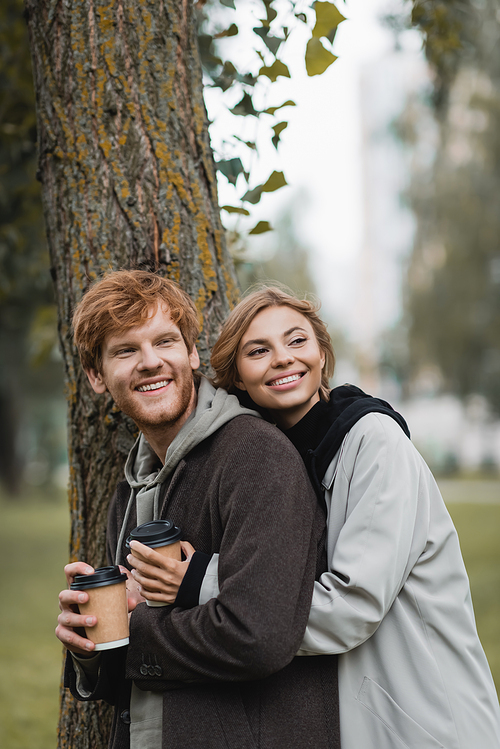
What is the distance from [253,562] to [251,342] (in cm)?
93

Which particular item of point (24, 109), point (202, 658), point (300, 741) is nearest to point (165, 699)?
point (202, 658)

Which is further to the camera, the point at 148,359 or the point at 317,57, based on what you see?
the point at 317,57

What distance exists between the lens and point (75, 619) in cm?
189

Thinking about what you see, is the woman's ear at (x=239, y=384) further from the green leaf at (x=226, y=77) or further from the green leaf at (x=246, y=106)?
the green leaf at (x=226, y=77)

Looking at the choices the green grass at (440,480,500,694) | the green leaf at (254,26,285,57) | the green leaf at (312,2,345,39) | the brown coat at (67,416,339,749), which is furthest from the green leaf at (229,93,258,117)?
the green grass at (440,480,500,694)

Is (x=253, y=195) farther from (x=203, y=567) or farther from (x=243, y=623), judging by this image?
(x=243, y=623)

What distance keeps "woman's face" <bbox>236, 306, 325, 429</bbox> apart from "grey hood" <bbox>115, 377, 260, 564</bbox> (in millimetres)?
169

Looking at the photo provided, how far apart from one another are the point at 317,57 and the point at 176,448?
5.74 feet

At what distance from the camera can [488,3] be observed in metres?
8.71

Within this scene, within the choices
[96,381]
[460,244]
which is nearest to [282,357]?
[96,381]

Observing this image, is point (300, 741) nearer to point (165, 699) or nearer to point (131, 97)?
point (165, 699)

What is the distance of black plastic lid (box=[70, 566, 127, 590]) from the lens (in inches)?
72.4

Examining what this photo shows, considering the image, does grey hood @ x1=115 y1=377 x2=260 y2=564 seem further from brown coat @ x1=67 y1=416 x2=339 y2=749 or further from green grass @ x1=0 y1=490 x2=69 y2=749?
green grass @ x1=0 y1=490 x2=69 y2=749

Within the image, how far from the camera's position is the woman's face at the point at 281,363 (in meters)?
2.39
